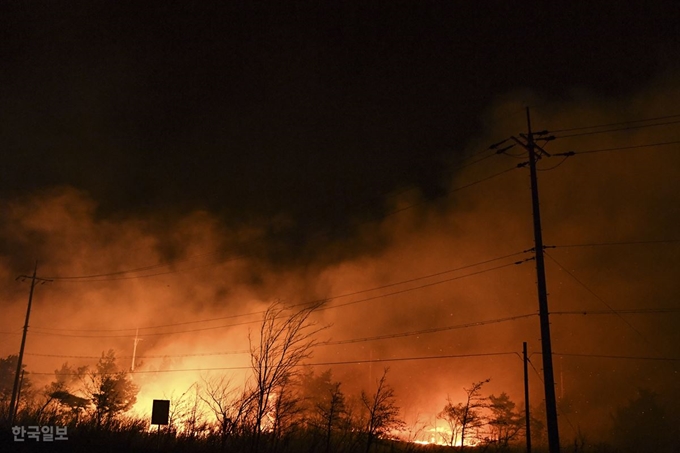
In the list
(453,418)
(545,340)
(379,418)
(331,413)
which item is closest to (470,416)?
(453,418)

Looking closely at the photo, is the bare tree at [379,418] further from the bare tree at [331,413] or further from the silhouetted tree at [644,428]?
the silhouetted tree at [644,428]

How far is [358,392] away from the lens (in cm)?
9294

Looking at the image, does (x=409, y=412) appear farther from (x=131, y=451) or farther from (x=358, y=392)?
(x=131, y=451)

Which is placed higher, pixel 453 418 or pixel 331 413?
pixel 331 413

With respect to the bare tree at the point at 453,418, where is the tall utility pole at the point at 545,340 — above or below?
above

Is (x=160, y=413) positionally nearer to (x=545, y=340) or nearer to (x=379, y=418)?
(x=379, y=418)

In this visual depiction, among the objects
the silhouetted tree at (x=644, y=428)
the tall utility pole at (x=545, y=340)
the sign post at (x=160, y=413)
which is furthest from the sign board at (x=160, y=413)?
the silhouetted tree at (x=644, y=428)

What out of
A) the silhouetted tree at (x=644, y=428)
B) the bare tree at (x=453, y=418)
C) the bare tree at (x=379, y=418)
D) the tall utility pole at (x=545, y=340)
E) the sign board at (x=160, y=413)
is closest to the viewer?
the tall utility pole at (x=545, y=340)

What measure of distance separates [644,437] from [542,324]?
67.9 metres

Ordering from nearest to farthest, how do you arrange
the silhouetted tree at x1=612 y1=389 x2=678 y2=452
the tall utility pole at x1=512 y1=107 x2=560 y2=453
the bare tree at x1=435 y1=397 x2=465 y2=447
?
the tall utility pole at x1=512 y1=107 x2=560 y2=453 < the bare tree at x1=435 y1=397 x2=465 y2=447 < the silhouetted tree at x1=612 y1=389 x2=678 y2=452

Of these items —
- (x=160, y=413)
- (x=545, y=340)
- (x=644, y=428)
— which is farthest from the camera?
(x=644, y=428)

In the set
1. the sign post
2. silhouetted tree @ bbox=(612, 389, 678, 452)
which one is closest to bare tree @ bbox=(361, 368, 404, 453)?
the sign post

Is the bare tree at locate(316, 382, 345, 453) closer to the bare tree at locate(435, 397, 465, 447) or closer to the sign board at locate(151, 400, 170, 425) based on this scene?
the sign board at locate(151, 400, 170, 425)

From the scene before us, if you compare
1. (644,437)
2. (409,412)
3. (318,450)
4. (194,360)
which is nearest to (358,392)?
(409,412)
